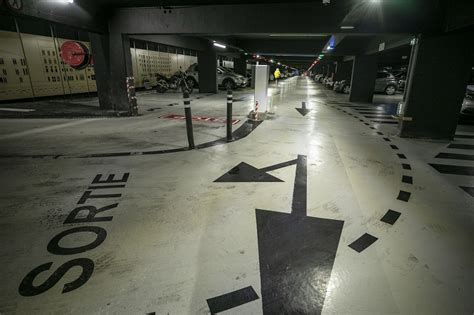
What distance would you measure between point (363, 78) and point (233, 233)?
1422 cm

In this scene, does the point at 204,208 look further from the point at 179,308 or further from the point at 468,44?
the point at 468,44

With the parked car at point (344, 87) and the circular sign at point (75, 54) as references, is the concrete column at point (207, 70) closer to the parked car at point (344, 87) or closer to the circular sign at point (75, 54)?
the circular sign at point (75, 54)

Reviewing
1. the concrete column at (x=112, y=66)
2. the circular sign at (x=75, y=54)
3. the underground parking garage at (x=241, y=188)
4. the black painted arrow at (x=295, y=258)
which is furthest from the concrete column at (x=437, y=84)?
the circular sign at (x=75, y=54)

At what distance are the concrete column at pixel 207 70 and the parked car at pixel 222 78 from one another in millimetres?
1965

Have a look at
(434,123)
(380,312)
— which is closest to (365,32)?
(434,123)

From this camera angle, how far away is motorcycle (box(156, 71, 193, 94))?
17592mm

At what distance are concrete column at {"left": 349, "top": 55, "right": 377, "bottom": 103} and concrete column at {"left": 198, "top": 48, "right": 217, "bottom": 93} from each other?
8493 millimetres

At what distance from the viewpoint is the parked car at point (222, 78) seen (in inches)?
770

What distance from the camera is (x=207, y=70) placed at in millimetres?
17344

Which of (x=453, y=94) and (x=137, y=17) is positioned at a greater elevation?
(x=137, y=17)

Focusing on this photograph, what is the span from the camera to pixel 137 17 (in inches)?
333

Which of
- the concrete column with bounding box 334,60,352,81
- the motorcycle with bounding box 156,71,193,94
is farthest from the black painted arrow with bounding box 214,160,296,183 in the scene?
the concrete column with bounding box 334,60,352,81

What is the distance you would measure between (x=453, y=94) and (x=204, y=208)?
6.75m

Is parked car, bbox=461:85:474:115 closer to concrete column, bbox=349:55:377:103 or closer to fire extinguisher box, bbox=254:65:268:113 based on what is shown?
concrete column, bbox=349:55:377:103
